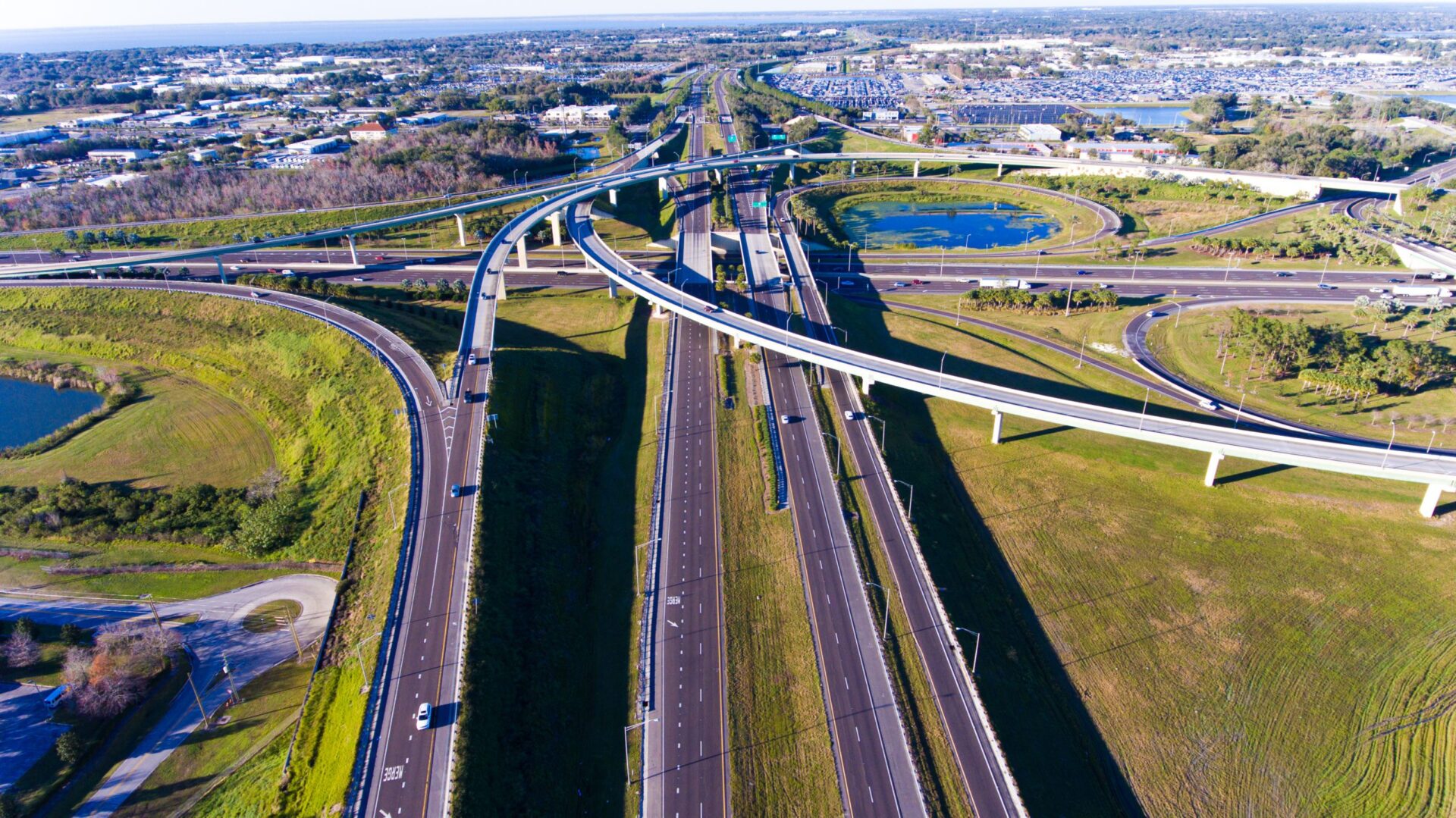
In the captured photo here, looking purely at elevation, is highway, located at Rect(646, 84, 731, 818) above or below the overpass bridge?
below

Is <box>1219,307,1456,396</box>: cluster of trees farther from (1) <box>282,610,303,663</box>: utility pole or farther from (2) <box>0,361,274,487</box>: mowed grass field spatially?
(2) <box>0,361,274,487</box>: mowed grass field

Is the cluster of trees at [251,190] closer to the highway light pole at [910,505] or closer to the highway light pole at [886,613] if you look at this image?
the highway light pole at [910,505]

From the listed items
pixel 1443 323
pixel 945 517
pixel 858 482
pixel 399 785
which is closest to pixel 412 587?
pixel 399 785

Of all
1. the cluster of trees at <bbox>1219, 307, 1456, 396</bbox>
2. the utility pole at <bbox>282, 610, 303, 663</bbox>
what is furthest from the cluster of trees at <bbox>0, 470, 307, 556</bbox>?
the cluster of trees at <bbox>1219, 307, 1456, 396</bbox>

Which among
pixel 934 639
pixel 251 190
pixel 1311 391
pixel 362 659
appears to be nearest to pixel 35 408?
pixel 362 659

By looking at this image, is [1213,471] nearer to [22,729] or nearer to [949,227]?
[22,729]

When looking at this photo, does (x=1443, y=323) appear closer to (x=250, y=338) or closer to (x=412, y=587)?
(x=412, y=587)
